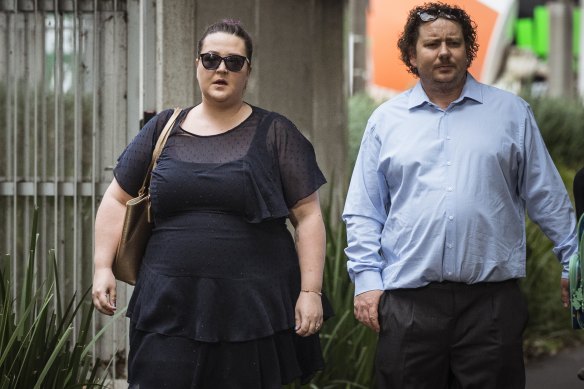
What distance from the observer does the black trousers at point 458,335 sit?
445cm

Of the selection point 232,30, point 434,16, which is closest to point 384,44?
point 434,16

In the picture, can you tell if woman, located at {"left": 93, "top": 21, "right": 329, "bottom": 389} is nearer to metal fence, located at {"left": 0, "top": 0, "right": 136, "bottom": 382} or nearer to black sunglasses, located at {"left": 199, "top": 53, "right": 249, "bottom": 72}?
black sunglasses, located at {"left": 199, "top": 53, "right": 249, "bottom": 72}

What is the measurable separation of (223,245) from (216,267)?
0.09 m

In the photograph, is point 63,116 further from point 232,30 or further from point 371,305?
point 371,305

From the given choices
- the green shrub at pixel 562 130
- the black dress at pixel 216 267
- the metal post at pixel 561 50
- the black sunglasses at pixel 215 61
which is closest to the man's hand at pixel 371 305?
the black dress at pixel 216 267

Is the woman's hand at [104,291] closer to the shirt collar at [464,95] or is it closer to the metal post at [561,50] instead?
the shirt collar at [464,95]

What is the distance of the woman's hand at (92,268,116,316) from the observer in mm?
4551

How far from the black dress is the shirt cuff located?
0.96ft

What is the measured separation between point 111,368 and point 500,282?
272cm

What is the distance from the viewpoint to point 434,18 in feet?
15.3

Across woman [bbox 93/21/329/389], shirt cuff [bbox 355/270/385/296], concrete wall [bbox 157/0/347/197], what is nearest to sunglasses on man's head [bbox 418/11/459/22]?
woman [bbox 93/21/329/389]

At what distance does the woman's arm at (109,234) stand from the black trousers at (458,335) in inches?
42.7

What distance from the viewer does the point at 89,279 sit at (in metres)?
6.54

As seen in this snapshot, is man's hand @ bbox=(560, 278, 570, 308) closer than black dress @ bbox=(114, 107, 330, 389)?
No
